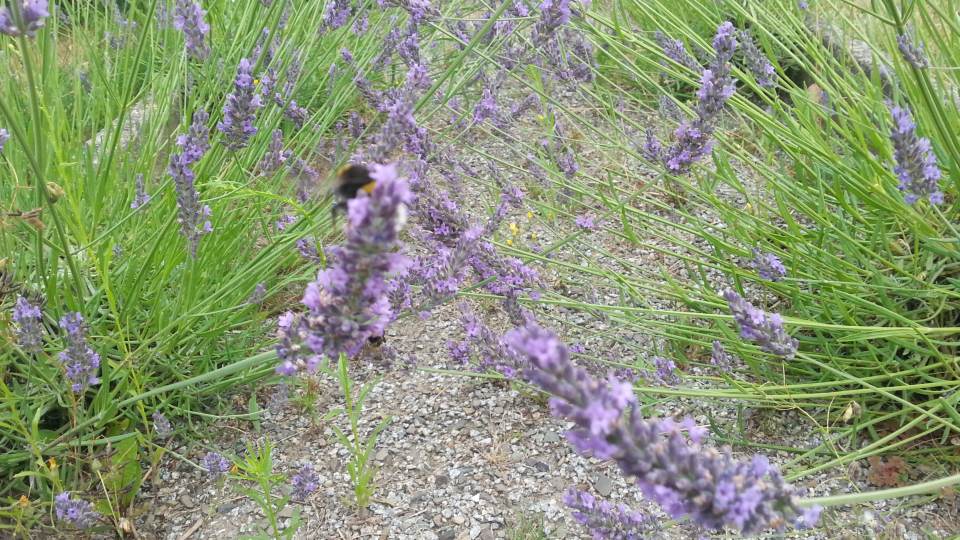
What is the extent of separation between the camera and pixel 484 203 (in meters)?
3.07

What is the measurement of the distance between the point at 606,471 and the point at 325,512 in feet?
2.53

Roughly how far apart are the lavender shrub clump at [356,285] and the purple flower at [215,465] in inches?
41.2

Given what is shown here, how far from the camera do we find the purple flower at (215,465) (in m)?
1.94

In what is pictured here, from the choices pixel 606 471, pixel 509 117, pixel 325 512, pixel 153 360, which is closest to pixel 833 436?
pixel 606 471

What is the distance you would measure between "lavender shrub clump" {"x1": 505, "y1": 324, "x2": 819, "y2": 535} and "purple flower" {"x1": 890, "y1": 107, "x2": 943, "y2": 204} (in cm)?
78

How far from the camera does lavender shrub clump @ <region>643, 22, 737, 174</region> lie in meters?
1.70

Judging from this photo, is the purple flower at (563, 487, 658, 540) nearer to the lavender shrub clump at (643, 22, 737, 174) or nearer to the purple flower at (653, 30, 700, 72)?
the lavender shrub clump at (643, 22, 737, 174)

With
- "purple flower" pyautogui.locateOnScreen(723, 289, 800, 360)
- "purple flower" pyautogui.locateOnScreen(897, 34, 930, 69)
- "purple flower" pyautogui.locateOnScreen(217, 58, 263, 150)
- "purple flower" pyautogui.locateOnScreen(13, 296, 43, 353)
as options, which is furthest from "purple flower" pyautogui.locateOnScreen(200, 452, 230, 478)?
"purple flower" pyautogui.locateOnScreen(897, 34, 930, 69)

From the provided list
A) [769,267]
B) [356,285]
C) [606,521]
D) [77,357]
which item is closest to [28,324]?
[77,357]

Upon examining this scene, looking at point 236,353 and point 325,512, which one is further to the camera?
point 236,353

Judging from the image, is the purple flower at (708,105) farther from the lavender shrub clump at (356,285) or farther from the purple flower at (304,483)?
the purple flower at (304,483)

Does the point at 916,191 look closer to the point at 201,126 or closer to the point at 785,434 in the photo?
the point at 785,434

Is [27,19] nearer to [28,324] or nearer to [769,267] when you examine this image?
[28,324]

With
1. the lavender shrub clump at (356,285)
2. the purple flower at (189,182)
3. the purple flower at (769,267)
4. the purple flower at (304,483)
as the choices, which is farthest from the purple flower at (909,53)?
the purple flower at (304,483)
